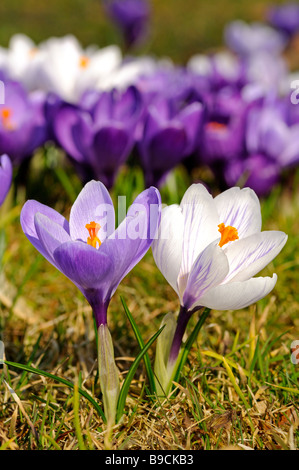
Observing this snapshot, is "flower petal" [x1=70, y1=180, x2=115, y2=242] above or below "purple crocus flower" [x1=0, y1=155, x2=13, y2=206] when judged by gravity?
below

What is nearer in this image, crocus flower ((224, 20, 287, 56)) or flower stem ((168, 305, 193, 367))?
flower stem ((168, 305, 193, 367))

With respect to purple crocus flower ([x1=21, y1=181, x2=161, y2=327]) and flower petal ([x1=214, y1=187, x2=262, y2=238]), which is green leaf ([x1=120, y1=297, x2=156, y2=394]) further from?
flower petal ([x1=214, y1=187, x2=262, y2=238])

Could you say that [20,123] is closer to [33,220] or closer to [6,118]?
[6,118]

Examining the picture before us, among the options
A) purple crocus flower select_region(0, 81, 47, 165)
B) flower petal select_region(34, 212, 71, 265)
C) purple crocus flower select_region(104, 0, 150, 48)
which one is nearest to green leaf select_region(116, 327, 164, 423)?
flower petal select_region(34, 212, 71, 265)

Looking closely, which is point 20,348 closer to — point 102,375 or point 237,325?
point 102,375

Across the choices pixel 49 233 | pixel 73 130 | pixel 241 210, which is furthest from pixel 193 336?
pixel 73 130
